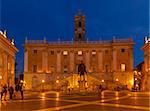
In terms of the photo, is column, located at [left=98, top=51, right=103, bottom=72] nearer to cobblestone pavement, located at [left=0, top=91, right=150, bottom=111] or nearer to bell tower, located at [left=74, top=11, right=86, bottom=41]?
bell tower, located at [left=74, top=11, right=86, bottom=41]

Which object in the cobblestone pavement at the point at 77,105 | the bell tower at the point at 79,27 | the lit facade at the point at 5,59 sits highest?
the bell tower at the point at 79,27

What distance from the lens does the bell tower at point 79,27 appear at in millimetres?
87062

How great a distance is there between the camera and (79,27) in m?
87.1

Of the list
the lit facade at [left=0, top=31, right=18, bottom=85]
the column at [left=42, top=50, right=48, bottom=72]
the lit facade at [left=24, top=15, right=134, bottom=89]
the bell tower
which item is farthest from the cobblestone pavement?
the bell tower

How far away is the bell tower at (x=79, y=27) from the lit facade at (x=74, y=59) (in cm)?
774

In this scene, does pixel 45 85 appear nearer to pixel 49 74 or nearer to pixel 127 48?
pixel 49 74

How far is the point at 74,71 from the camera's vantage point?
7850 cm

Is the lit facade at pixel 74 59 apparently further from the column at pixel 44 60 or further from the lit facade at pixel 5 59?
the lit facade at pixel 5 59

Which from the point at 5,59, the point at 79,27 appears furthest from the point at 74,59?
the point at 5,59

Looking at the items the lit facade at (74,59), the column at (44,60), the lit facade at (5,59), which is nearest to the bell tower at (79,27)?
the lit facade at (74,59)

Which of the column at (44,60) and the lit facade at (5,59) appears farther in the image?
the column at (44,60)

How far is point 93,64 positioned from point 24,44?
1717 centimetres

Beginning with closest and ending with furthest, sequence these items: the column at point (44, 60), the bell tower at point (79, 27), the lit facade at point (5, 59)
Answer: the lit facade at point (5, 59), the column at point (44, 60), the bell tower at point (79, 27)

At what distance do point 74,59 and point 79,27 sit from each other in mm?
11267
